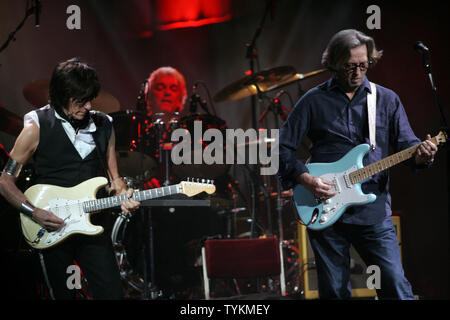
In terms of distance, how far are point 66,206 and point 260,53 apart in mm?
4958

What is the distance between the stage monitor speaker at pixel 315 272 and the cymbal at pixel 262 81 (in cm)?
179

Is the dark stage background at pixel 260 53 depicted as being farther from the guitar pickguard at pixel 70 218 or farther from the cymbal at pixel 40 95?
the guitar pickguard at pixel 70 218

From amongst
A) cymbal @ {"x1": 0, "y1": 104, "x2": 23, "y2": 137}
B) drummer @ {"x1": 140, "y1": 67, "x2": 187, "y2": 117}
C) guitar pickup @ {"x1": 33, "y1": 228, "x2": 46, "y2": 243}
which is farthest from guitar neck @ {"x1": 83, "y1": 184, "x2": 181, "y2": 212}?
drummer @ {"x1": 140, "y1": 67, "x2": 187, "y2": 117}

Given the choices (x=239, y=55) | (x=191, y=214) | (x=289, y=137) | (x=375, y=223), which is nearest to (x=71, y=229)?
(x=289, y=137)

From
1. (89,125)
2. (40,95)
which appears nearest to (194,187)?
(89,125)

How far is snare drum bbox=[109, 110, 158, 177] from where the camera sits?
488 cm

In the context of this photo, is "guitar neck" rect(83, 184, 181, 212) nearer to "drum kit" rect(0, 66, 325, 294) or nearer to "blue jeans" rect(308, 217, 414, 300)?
"blue jeans" rect(308, 217, 414, 300)

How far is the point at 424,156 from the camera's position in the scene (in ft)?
8.41

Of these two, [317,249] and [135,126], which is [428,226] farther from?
[135,126]

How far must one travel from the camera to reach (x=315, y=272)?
14.9 feet

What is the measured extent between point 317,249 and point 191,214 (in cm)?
287

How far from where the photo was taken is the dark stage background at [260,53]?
15.6 ft

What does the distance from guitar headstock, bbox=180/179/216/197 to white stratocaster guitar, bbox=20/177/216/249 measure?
0.44m
